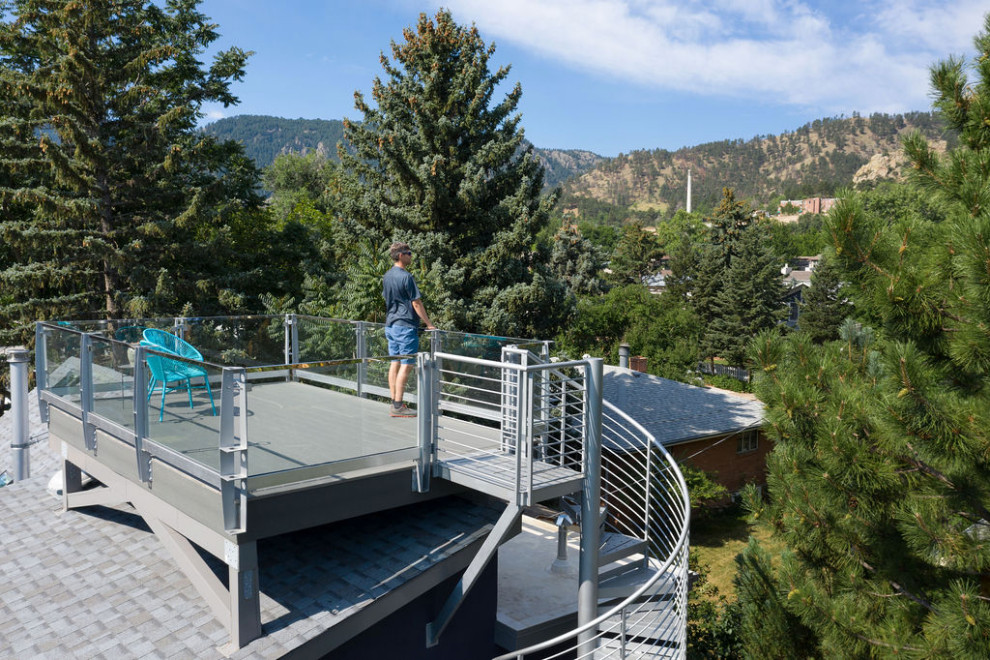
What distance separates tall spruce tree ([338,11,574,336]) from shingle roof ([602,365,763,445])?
3955mm

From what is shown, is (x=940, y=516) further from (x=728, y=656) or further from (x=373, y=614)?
(x=728, y=656)

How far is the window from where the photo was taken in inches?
976

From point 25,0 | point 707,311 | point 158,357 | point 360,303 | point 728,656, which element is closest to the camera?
point 158,357

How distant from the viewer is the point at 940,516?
540 cm

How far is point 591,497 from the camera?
6.34 metres

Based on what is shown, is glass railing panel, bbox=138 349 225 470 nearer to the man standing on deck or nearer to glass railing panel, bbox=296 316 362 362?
the man standing on deck

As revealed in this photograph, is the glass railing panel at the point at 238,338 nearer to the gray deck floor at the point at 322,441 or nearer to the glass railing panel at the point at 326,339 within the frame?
the glass railing panel at the point at 326,339

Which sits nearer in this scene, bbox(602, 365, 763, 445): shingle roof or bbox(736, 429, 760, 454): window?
bbox(602, 365, 763, 445): shingle roof

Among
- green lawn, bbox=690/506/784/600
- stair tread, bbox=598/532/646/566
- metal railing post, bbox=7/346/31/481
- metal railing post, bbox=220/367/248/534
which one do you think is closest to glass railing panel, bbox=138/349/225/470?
metal railing post, bbox=220/367/248/534

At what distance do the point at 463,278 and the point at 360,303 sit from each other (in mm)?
8990

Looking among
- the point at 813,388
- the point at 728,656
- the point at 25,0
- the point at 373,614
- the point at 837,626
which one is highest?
the point at 25,0

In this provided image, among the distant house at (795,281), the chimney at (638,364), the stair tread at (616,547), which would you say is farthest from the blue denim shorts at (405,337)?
the distant house at (795,281)

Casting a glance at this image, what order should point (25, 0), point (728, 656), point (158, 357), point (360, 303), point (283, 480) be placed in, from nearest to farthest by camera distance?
point (283, 480) < point (158, 357) < point (728, 656) < point (360, 303) < point (25, 0)

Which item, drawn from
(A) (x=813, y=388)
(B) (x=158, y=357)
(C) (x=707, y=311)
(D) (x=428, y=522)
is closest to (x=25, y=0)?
(B) (x=158, y=357)
